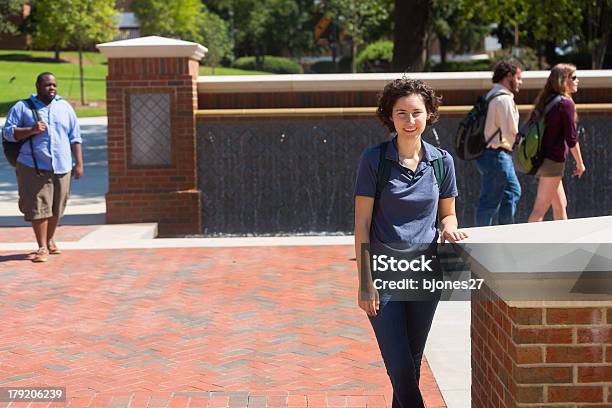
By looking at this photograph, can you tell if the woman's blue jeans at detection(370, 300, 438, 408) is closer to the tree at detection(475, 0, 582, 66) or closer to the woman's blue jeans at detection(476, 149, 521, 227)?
the woman's blue jeans at detection(476, 149, 521, 227)

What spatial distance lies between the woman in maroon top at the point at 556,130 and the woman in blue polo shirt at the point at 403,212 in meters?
4.85

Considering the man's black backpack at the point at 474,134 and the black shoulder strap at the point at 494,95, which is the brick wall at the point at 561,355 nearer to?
the black shoulder strap at the point at 494,95

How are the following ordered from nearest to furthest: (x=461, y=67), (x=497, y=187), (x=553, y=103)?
(x=553, y=103) < (x=497, y=187) < (x=461, y=67)

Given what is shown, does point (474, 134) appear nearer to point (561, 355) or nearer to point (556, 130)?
point (556, 130)

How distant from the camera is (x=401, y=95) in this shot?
4.32 metres

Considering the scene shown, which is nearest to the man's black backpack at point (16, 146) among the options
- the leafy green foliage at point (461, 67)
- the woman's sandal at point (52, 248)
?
the woman's sandal at point (52, 248)

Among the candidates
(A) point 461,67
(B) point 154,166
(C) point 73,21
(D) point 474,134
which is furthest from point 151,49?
(A) point 461,67

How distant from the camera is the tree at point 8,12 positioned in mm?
69500

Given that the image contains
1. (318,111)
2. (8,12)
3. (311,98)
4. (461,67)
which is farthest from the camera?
(8,12)

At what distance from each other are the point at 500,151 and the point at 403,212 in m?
5.44

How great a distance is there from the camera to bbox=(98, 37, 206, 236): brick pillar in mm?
12039

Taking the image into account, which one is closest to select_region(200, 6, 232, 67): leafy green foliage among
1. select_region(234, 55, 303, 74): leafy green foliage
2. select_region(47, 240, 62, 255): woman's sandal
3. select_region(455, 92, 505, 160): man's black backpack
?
select_region(234, 55, 303, 74): leafy green foliage

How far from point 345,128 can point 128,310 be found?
17.6 ft

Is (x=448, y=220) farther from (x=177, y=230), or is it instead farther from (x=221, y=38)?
(x=221, y=38)
